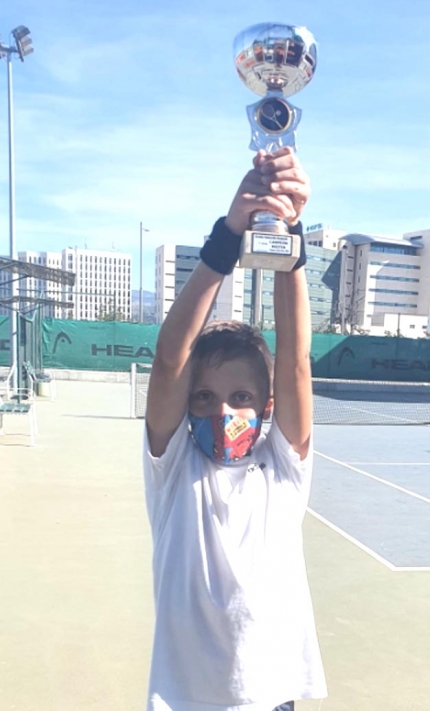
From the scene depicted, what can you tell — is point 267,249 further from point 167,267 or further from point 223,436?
point 167,267

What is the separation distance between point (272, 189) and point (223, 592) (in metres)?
0.95

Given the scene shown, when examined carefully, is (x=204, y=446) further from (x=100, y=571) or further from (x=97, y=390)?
(x=97, y=390)

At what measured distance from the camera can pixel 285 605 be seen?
1.50 m

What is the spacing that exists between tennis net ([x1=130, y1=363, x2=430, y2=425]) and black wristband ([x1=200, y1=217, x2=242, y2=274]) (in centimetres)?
996

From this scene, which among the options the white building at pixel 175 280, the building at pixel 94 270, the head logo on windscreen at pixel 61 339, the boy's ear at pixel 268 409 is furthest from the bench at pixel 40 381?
the building at pixel 94 270

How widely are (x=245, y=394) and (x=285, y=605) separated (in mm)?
538

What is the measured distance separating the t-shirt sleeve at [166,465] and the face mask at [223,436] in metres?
0.04

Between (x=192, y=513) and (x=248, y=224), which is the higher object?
(x=248, y=224)

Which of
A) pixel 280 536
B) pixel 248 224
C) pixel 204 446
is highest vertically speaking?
pixel 248 224

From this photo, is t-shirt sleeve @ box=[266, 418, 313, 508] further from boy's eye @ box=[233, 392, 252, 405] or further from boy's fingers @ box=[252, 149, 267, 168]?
boy's fingers @ box=[252, 149, 267, 168]

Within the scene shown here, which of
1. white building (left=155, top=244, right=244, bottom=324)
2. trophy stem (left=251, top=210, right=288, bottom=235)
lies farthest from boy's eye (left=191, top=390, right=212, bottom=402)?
white building (left=155, top=244, right=244, bottom=324)

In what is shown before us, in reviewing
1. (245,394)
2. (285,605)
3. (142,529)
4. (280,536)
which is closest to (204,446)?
(245,394)

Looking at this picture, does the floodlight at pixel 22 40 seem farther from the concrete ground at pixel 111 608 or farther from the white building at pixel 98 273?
the white building at pixel 98 273

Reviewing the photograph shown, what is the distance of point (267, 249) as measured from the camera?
134cm
